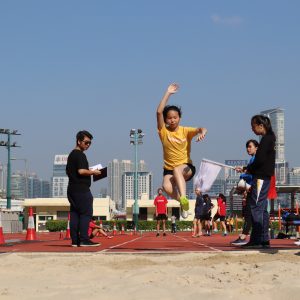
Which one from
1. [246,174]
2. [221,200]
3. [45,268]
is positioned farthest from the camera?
[221,200]

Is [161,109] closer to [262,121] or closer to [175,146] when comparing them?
[175,146]

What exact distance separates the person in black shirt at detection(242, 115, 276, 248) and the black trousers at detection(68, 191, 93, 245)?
269 cm

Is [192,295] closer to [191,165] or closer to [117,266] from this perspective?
[117,266]

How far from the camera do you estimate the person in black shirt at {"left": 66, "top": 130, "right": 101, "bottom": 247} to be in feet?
34.1

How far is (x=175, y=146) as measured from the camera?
8812 millimetres

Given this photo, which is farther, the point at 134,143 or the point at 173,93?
the point at 134,143

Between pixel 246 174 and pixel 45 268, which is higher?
pixel 246 174

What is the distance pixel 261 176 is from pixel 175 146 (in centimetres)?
134

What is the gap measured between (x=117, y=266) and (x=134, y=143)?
48108 millimetres

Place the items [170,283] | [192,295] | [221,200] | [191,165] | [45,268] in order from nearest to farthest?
[192,295], [170,283], [45,268], [191,165], [221,200]

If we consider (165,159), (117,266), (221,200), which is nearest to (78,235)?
(165,159)

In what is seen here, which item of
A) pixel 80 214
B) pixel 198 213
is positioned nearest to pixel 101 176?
pixel 80 214

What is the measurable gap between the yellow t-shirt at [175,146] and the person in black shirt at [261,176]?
0.98 meters

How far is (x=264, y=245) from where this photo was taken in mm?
9266
